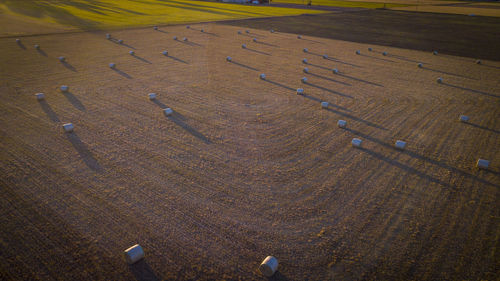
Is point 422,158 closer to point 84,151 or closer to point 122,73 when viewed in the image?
point 84,151

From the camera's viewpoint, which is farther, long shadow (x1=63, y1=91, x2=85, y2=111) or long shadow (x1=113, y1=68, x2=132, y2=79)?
long shadow (x1=113, y1=68, x2=132, y2=79)

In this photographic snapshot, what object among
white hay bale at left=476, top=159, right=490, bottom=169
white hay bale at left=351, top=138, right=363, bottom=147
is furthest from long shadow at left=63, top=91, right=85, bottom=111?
white hay bale at left=476, top=159, right=490, bottom=169

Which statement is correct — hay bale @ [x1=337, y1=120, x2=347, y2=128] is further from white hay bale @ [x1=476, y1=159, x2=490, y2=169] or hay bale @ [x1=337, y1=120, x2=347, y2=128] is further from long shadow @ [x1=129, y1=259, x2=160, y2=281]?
long shadow @ [x1=129, y1=259, x2=160, y2=281]

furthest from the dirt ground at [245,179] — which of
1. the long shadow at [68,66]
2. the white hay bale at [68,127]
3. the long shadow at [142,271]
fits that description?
the long shadow at [68,66]

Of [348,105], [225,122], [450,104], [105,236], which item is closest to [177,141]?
[225,122]

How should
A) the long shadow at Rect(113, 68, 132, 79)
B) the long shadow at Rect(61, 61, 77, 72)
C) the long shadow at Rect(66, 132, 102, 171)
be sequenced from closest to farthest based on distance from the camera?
→ the long shadow at Rect(66, 132, 102, 171), the long shadow at Rect(113, 68, 132, 79), the long shadow at Rect(61, 61, 77, 72)

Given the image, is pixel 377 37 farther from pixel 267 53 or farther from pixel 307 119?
pixel 307 119
